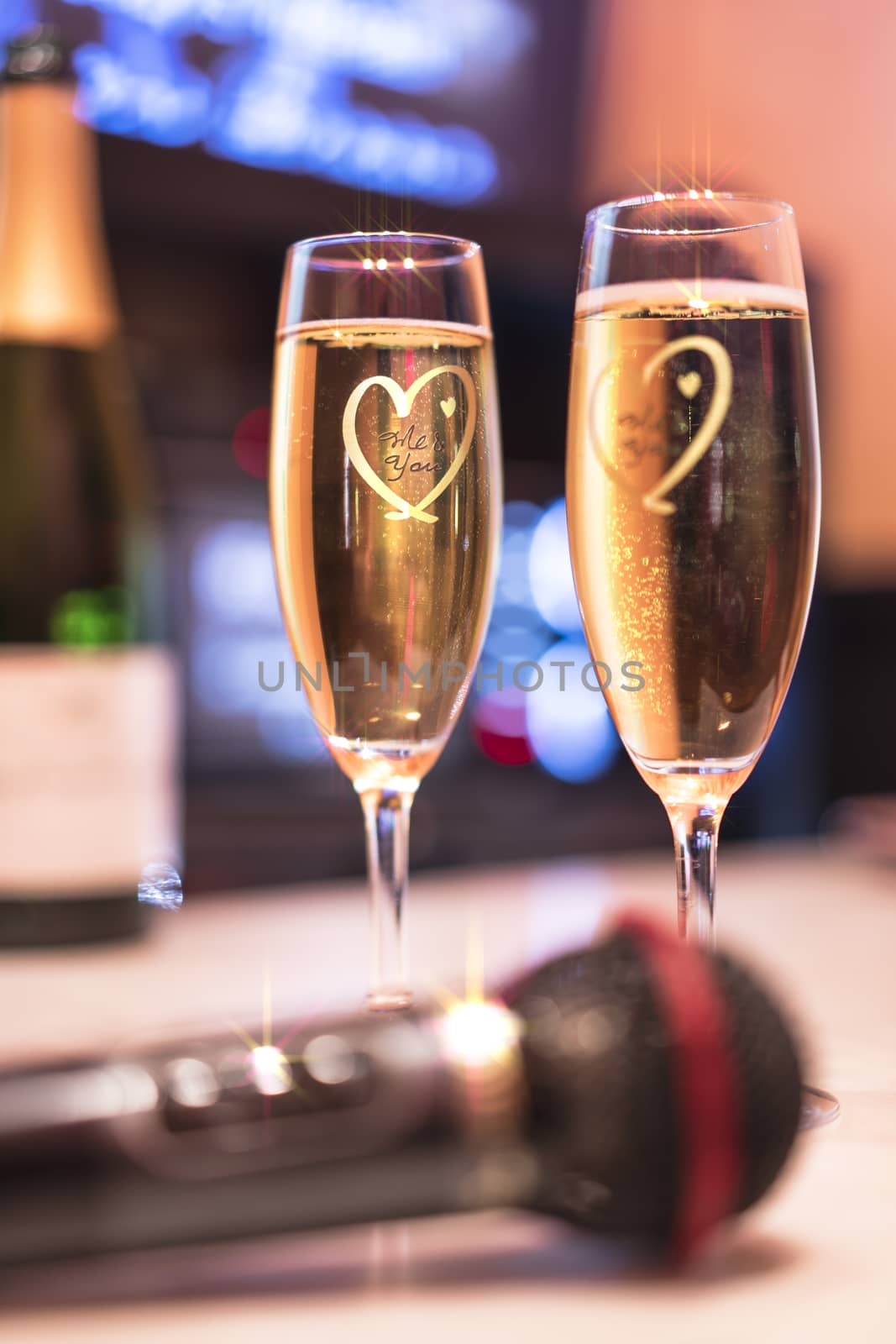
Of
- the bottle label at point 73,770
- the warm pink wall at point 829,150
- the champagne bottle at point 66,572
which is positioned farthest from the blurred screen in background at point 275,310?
the bottle label at point 73,770

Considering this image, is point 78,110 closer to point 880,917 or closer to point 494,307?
point 880,917

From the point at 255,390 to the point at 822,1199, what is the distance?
211cm

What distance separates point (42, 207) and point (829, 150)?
2650 mm

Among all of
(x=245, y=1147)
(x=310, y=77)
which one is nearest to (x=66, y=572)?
(x=245, y=1147)

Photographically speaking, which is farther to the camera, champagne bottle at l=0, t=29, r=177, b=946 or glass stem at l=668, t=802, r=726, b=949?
champagne bottle at l=0, t=29, r=177, b=946

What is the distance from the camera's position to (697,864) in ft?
1.69

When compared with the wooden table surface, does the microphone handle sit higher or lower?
higher

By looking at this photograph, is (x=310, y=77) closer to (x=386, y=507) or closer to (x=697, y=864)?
(x=386, y=507)

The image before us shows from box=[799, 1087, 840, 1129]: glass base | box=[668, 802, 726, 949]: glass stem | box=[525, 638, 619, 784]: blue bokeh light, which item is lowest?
box=[525, 638, 619, 784]: blue bokeh light

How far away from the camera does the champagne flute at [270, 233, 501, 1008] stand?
0.56m

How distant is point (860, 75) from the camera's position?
3.10 m

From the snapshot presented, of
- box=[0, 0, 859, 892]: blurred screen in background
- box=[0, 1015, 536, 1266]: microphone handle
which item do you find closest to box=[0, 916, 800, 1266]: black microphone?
box=[0, 1015, 536, 1266]: microphone handle

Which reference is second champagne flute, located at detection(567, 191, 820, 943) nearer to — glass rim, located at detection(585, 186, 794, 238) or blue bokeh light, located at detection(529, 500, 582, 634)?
glass rim, located at detection(585, 186, 794, 238)

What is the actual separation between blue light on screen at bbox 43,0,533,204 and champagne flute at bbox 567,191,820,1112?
6.55ft
